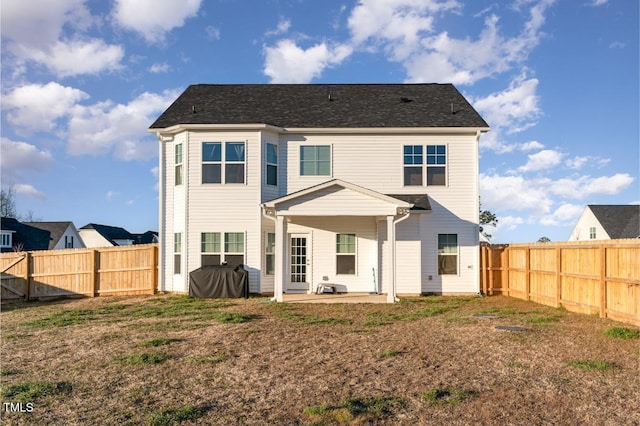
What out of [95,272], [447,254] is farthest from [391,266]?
[95,272]

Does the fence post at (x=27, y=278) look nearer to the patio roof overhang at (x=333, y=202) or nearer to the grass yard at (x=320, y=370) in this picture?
the grass yard at (x=320, y=370)

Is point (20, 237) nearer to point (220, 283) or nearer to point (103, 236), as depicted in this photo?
point (103, 236)

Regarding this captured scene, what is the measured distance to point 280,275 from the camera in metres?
15.0

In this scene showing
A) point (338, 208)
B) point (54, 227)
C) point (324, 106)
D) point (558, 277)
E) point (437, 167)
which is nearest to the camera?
point (558, 277)

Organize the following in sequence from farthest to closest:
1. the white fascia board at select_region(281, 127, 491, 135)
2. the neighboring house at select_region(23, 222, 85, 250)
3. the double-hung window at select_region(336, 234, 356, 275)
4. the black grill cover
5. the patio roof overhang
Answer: the neighboring house at select_region(23, 222, 85, 250), the white fascia board at select_region(281, 127, 491, 135), the double-hung window at select_region(336, 234, 356, 275), the black grill cover, the patio roof overhang

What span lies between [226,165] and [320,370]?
11.2 metres

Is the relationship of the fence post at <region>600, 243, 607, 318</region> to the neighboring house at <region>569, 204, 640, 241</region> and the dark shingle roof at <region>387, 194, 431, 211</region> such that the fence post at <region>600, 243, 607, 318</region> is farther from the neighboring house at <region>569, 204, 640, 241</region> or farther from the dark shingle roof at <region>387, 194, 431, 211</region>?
the neighboring house at <region>569, 204, 640, 241</region>

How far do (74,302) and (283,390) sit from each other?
12855mm

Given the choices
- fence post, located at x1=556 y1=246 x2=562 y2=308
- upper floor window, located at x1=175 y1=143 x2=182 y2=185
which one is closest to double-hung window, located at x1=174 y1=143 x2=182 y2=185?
upper floor window, located at x1=175 y1=143 x2=182 y2=185

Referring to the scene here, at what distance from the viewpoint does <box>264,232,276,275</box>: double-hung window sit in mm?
16984

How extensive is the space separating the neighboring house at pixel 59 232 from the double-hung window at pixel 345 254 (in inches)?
1380

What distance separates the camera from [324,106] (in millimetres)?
18875

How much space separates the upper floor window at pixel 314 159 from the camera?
17.6 meters

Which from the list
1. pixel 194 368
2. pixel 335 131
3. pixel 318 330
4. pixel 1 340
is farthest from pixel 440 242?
pixel 1 340
